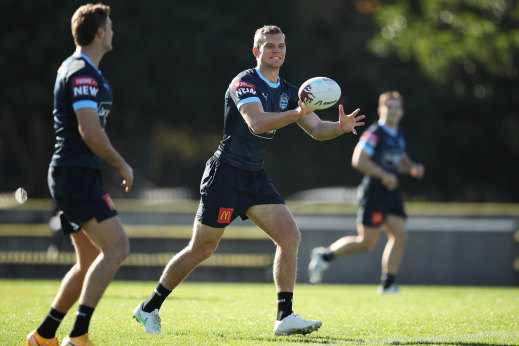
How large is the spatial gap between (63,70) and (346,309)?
4351 mm

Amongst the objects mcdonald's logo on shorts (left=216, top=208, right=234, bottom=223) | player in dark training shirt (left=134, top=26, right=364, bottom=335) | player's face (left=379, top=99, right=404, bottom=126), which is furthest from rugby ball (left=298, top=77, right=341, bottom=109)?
player's face (left=379, top=99, right=404, bottom=126)

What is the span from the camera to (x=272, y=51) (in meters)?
7.07

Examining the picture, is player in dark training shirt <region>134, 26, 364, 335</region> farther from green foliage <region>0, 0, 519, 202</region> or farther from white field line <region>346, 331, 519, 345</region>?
green foliage <region>0, 0, 519, 202</region>

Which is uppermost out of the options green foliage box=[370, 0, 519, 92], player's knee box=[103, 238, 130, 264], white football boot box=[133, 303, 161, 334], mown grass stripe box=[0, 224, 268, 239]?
green foliage box=[370, 0, 519, 92]

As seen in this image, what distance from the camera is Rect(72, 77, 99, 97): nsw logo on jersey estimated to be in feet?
18.8

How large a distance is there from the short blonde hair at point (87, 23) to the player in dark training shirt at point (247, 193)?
52.7 inches

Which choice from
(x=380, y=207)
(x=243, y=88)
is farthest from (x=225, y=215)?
(x=380, y=207)

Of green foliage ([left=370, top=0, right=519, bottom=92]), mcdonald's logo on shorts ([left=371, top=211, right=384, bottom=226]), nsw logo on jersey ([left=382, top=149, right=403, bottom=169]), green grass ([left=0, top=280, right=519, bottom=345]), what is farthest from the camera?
green foliage ([left=370, top=0, right=519, bottom=92])

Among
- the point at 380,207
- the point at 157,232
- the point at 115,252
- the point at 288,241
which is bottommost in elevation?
the point at 157,232

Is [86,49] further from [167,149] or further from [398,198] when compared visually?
[167,149]

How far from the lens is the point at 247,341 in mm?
6477

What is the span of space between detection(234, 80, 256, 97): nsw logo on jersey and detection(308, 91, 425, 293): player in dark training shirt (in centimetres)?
468

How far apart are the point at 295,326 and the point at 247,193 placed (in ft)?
3.67

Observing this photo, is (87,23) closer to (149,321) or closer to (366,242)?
(149,321)
